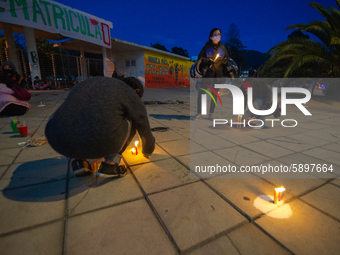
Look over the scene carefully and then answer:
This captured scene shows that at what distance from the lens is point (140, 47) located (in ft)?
56.1

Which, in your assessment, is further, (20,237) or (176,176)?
(176,176)

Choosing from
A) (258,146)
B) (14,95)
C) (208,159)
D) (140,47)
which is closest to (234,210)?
(208,159)

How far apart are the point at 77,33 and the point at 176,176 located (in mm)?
12330

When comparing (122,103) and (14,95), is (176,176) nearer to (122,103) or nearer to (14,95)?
(122,103)

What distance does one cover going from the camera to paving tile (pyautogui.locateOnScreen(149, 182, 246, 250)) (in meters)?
1.28

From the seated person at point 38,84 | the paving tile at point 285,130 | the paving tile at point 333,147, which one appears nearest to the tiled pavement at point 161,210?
the paving tile at point 333,147

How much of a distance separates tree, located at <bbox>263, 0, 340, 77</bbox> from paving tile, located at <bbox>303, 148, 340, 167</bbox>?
684 cm

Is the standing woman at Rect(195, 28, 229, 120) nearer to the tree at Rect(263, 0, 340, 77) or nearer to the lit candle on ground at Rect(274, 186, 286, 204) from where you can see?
the lit candle on ground at Rect(274, 186, 286, 204)

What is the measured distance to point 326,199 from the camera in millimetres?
1656

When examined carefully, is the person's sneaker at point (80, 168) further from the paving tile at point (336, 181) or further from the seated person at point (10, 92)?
the seated person at point (10, 92)

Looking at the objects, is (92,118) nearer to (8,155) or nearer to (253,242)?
(253,242)

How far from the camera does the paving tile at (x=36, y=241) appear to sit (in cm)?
115

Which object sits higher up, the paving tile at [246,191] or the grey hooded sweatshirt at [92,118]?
the grey hooded sweatshirt at [92,118]

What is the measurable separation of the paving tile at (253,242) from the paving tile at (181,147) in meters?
1.45
